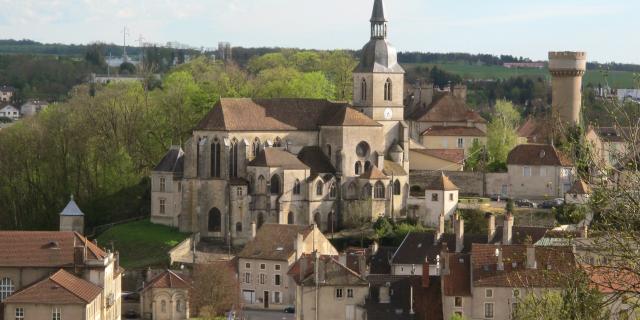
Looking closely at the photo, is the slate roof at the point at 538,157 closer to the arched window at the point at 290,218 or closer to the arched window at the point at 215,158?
the arched window at the point at 290,218

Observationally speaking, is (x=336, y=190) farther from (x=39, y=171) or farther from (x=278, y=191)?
(x=39, y=171)

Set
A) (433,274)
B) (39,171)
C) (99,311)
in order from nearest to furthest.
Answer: (99,311) < (433,274) < (39,171)

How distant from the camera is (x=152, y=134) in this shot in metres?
101

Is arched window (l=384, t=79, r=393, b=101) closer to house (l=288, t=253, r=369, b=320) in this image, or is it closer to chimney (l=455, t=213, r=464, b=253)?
chimney (l=455, t=213, r=464, b=253)

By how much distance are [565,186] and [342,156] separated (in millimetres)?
12244

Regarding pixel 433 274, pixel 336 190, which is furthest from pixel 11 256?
pixel 336 190

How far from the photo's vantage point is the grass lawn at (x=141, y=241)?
81.2 m

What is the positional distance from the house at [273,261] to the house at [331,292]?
5.91 metres

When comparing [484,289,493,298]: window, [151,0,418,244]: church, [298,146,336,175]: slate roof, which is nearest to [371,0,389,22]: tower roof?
[151,0,418,244]: church


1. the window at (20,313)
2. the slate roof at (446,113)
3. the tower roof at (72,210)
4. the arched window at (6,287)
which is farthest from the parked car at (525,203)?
the window at (20,313)

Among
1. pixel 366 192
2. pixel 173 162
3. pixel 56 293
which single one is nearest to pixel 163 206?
pixel 173 162

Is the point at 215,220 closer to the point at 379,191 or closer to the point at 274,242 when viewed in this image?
the point at 274,242

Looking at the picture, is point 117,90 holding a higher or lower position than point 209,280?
higher

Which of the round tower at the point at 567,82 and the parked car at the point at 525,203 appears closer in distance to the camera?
the parked car at the point at 525,203
